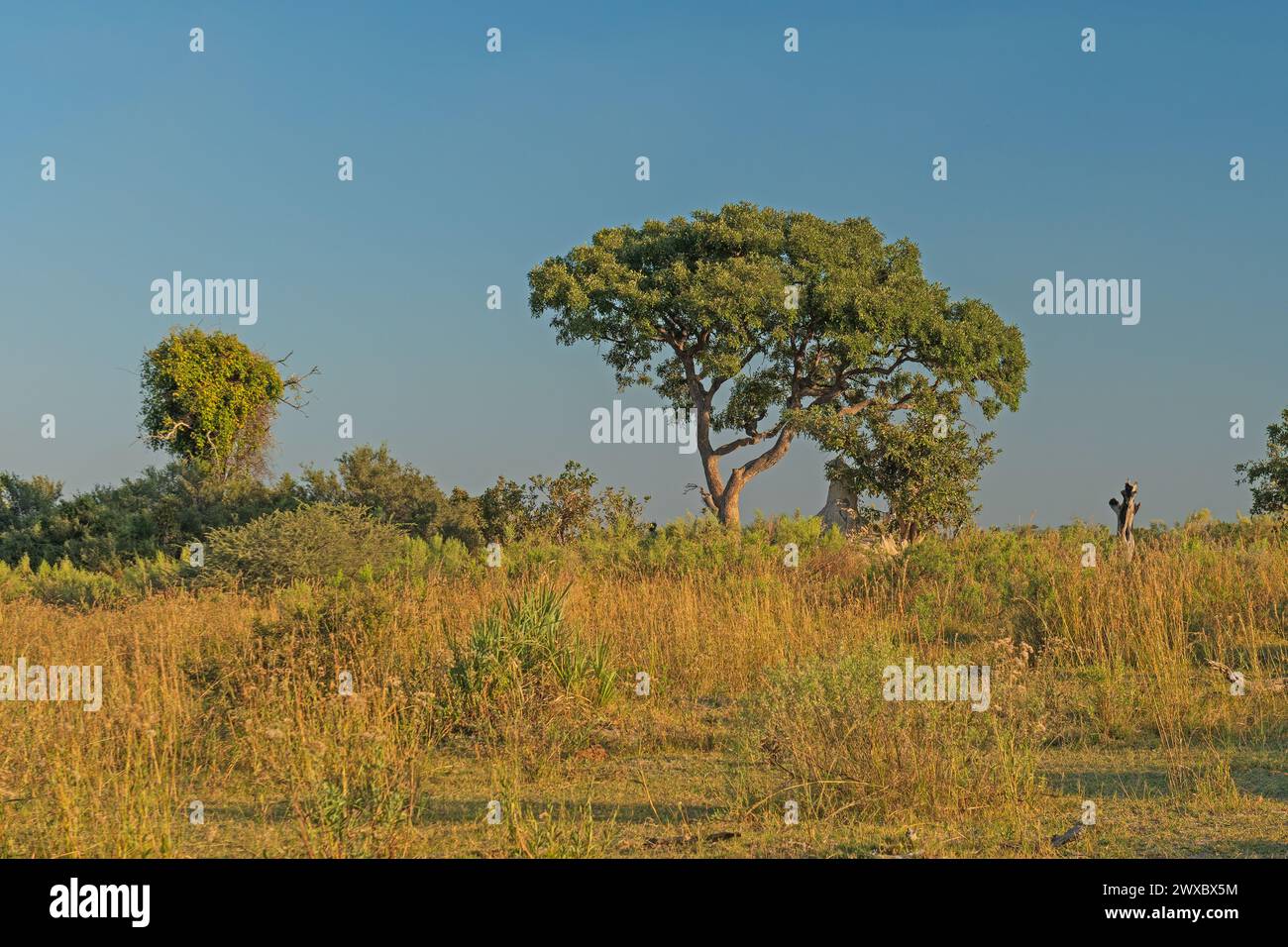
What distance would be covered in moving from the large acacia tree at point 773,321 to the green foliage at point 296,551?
50.4ft

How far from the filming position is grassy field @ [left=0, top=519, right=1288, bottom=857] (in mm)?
6172

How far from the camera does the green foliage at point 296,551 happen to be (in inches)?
682

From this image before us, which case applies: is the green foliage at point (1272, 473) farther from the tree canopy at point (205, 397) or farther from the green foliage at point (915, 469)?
the tree canopy at point (205, 397)

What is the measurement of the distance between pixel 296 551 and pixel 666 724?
34.0 ft

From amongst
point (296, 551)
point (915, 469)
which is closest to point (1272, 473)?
point (915, 469)

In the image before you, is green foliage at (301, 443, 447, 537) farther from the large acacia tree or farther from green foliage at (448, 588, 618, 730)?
green foliage at (448, 588, 618, 730)

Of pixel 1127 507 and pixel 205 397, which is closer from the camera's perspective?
pixel 1127 507

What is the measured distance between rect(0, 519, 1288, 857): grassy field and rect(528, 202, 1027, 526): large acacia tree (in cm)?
1865

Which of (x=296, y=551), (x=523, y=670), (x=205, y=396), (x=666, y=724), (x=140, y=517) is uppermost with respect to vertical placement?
(x=205, y=396)

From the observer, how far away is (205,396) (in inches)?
1303

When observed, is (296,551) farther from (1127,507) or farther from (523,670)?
(1127,507)

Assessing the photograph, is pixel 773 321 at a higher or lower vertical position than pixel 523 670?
higher

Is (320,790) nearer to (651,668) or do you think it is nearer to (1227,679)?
(651,668)
